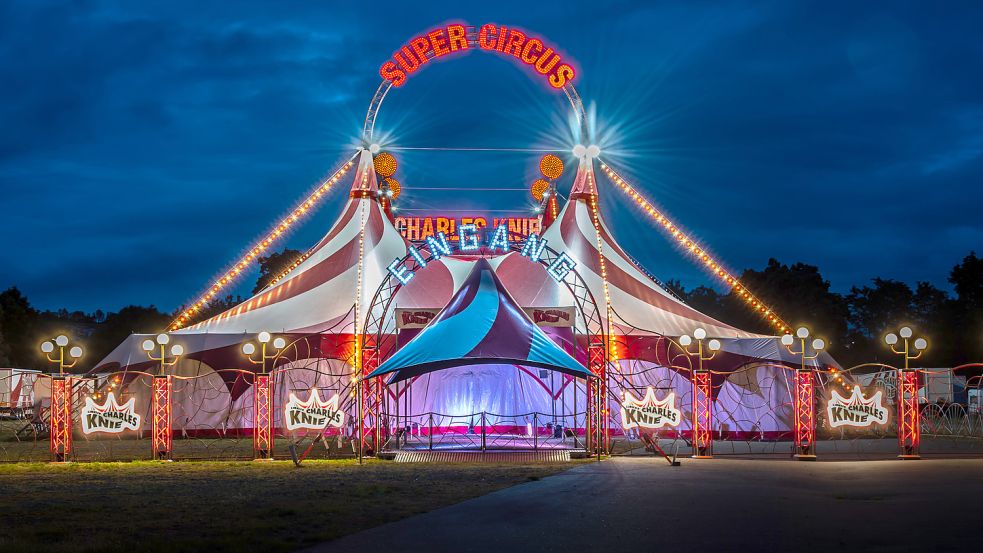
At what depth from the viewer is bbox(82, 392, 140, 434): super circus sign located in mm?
14773

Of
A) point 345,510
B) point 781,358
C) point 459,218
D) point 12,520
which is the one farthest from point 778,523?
point 459,218

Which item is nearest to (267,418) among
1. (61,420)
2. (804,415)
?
(61,420)

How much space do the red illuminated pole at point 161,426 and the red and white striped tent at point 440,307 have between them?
3.63 m

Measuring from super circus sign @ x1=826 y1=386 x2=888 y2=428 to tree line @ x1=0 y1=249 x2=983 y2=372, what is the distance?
26287 mm

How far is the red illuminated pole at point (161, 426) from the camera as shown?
47.2ft

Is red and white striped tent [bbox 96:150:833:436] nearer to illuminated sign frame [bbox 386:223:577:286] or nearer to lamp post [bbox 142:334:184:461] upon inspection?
illuminated sign frame [bbox 386:223:577:286]

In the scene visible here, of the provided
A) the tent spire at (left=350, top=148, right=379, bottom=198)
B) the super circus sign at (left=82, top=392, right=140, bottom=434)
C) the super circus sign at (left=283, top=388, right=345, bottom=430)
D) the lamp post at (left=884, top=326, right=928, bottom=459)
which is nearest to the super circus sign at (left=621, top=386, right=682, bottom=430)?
the lamp post at (left=884, top=326, right=928, bottom=459)

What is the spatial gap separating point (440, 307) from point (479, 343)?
21.2 feet

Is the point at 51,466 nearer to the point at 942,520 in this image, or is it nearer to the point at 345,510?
the point at 345,510

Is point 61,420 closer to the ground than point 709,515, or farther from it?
farther from it

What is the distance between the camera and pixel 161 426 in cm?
1450

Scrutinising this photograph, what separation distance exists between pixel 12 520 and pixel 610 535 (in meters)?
4.97

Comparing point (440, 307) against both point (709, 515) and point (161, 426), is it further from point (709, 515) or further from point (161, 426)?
point (709, 515)

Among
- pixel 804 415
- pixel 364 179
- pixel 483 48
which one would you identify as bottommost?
pixel 804 415
